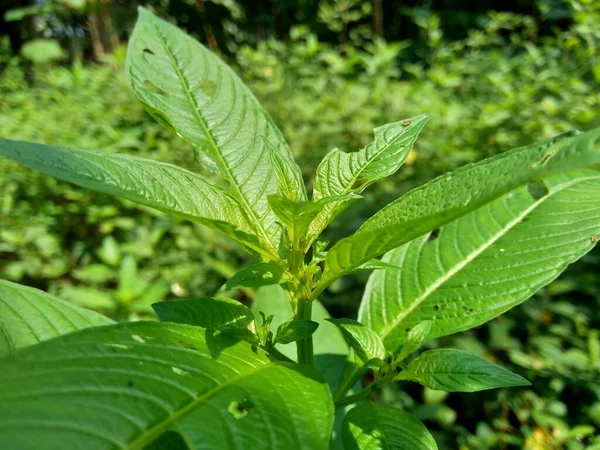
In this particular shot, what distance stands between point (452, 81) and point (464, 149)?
0.71m

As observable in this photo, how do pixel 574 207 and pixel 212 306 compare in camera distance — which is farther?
pixel 574 207

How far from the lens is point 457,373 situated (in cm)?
62

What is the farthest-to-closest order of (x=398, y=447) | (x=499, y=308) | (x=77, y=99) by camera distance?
1. (x=77, y=99)
2. (x=499, y=308)
3. (x=398, y=447)

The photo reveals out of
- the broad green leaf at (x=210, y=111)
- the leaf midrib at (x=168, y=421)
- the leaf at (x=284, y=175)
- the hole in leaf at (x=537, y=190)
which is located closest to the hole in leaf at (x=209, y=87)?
the broad green leaf at (x=210, y=111)

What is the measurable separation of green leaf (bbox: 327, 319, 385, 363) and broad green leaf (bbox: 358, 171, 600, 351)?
0.10 meters

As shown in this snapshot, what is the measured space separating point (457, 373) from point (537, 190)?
444mm

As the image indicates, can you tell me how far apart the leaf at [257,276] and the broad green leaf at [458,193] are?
6 cm

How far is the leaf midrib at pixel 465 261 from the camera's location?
2.63 ft

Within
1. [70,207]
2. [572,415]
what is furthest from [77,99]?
[572,415]

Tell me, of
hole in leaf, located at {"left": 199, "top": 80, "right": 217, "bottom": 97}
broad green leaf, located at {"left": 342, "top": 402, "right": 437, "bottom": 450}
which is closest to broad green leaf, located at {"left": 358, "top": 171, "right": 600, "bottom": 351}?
broad green leaf, located at {"left": 342, "top": 402, "right": 437, "bottom": 450}

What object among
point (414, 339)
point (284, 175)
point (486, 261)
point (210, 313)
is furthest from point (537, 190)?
point (210, 313)

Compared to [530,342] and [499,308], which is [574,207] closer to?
[499,308]

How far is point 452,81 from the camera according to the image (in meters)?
3.35

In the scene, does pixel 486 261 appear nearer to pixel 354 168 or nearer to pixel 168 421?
pixel 354 168
